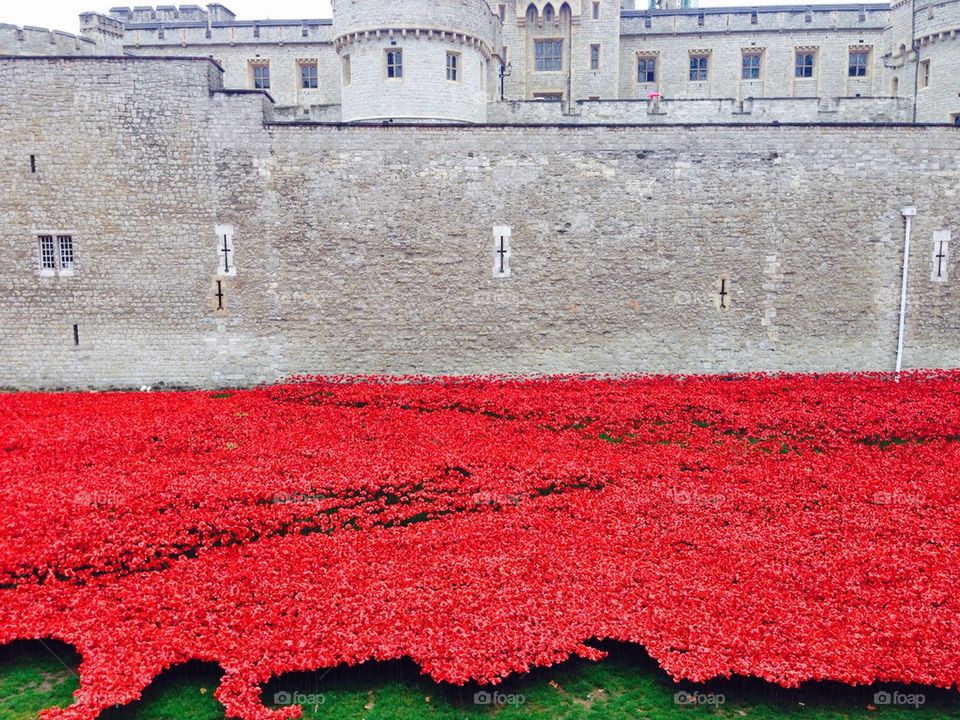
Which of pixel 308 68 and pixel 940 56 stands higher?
pixel 308 68

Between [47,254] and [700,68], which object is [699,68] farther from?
[47,254]

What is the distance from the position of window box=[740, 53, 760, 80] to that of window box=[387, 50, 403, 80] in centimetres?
2094

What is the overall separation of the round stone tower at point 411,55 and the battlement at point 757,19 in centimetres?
1582

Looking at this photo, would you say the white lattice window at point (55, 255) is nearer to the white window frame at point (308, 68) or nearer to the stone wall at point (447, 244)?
the stone wall at point (447, 244)

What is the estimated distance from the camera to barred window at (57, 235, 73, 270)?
18.6 meters

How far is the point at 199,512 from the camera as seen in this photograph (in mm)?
9938

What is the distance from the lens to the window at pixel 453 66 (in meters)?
24.8

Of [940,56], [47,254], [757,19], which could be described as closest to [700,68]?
[757,19]

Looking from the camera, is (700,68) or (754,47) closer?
(754,47)

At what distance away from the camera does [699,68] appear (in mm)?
37844

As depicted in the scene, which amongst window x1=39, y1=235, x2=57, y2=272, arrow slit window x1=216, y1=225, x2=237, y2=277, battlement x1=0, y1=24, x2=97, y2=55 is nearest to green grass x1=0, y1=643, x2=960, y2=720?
arrow slit window x1=216, y1=225, x2=237, y2=277

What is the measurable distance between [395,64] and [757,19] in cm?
2199

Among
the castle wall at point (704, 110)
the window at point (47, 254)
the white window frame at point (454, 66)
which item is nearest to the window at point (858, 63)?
the castle wall at point (704, 110)

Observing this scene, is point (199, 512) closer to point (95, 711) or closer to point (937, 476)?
point (95, 711)
